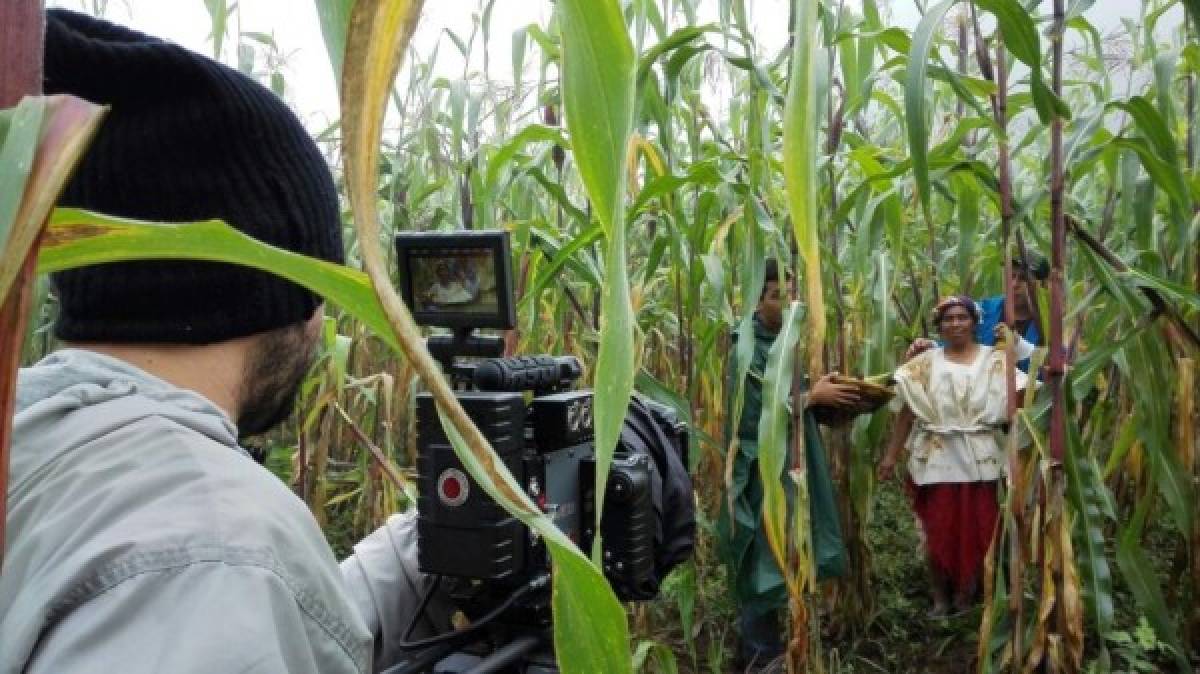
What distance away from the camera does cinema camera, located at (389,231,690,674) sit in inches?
30.5

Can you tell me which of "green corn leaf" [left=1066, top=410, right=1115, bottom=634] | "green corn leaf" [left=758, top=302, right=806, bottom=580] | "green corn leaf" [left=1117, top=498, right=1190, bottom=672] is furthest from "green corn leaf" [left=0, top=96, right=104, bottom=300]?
"green corn leaf" [left=1117, top=498, right=1190, bottom=672]

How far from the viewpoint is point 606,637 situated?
304 millimetres

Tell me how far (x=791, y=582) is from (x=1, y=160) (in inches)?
58.7

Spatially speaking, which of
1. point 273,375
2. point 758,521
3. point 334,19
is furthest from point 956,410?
point 334,19

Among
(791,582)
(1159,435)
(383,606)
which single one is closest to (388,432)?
(791,582)

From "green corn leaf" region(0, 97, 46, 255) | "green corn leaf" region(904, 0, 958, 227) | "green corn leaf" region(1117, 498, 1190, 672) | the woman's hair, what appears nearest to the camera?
"green corn leaf" region(0, 97, 46, 255)

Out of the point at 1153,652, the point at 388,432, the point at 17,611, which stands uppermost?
the point at 17,611

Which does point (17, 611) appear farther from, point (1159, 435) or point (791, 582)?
point (1159, 435)

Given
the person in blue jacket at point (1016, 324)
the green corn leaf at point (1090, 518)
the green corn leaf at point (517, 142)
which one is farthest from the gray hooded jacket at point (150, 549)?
the person in blue jacket at point (1016, 324)

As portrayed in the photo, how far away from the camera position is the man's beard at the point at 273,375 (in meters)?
0.60

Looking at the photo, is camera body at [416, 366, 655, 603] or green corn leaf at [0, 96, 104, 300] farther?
camera body at [416, 366, 655, 603]

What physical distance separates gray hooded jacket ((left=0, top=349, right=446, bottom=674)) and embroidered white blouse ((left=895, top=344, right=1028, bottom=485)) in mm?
2210

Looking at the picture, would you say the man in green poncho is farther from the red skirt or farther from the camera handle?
the camera handle

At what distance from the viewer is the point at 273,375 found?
2.03ft
